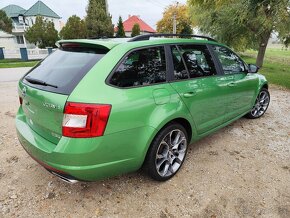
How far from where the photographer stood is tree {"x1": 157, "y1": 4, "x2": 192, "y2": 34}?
4475 cm

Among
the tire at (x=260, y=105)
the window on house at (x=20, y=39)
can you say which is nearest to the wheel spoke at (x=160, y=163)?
the tire at (x=260, y=105)

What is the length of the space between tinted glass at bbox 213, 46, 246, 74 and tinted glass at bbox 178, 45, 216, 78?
0.29m

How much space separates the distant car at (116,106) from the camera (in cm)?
Answer: 215

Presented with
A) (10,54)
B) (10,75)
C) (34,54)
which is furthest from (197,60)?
(10,54)

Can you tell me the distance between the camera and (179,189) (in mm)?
2844

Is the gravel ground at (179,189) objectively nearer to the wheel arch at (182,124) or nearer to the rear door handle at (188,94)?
the wheel arch at (182,124)

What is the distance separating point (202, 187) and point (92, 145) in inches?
59.5

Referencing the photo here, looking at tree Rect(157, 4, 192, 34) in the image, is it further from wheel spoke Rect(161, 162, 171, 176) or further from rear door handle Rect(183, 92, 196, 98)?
wheel spoke Rect(161, 162, 171, 176)

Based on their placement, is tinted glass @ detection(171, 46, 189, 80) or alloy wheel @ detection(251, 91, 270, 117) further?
alloy wheel @ detection(251, 91, 270, 117)

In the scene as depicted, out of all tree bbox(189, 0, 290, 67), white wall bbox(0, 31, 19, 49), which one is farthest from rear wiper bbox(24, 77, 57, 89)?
white wall bbox(0, 31, 19, 49)

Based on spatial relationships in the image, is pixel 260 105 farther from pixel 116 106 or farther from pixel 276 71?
pixel 276 71

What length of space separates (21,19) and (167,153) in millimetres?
48996

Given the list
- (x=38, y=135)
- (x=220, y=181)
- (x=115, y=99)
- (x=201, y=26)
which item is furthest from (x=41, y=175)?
(x=201, y=26)

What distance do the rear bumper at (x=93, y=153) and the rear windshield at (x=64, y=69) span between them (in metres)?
0.52
